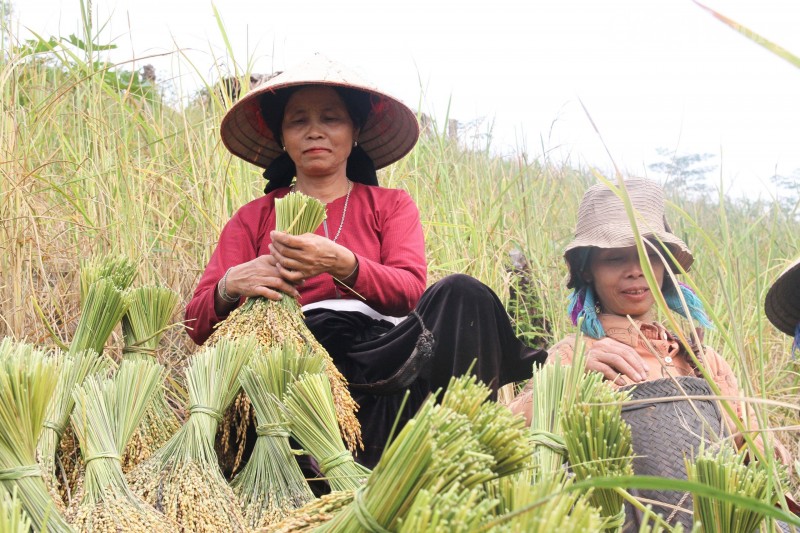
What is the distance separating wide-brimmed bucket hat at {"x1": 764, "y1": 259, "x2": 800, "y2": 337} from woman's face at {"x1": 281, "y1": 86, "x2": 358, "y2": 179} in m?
1.44

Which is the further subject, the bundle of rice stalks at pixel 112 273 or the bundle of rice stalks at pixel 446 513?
the bundle of rice stalks at pixel 112 273

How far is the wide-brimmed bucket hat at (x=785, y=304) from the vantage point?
2354 millimetres

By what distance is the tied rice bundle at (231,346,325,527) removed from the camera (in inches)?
72.5

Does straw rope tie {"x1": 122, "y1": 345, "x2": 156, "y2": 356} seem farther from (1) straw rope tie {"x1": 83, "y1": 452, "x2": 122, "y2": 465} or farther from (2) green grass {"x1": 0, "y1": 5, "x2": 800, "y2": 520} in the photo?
(1) straw rope tie {"x1": 83, "y1": 452, "x2": 122, "y2": 465}

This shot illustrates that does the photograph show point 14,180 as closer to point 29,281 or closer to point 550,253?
point 29,281

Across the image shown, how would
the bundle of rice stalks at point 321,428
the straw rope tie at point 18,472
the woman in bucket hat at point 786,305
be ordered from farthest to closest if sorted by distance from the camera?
the woman in bucket hat at point 786,305, the bundle of rice stalks at point 321,428, the straw rope tie at point 18,472

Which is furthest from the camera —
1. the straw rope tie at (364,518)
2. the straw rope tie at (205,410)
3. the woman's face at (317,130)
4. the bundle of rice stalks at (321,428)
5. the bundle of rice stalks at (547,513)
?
the woman's face at (317,130)

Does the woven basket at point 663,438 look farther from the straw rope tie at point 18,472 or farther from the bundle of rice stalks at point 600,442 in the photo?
the straw rope tie at point 18,472

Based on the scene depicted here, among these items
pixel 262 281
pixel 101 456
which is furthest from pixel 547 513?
pixel 262 281

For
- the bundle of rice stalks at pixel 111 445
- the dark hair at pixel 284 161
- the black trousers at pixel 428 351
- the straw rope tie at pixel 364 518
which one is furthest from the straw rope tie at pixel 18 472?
the dark hair at pixel 284 161

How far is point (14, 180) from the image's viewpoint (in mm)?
3232

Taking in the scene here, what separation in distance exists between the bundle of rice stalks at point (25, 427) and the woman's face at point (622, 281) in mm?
1870

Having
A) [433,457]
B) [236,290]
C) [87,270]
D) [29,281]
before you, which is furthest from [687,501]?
[29,281]

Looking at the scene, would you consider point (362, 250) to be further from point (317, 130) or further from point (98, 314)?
point (98, 314)
